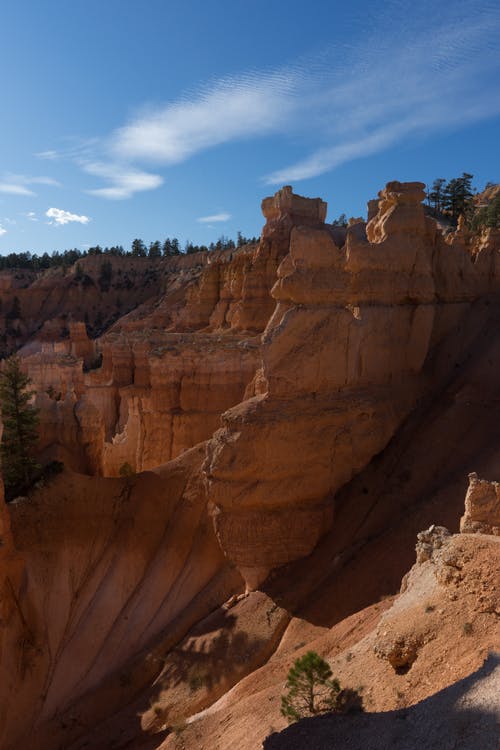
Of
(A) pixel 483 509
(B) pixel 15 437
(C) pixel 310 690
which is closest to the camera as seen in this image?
(C) pixel 310 690

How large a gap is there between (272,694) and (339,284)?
28.8ft

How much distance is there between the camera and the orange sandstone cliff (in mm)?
12383

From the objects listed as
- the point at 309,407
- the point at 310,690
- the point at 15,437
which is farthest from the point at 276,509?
the point at 15,437

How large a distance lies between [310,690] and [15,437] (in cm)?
1242

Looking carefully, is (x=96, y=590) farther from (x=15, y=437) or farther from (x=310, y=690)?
(x=310, y=690)

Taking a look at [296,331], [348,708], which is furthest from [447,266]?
[348,708]

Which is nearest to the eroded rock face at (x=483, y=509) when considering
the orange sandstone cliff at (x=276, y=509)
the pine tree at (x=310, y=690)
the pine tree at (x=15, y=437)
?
the orange sandstone cliff at (x=276, y=509)

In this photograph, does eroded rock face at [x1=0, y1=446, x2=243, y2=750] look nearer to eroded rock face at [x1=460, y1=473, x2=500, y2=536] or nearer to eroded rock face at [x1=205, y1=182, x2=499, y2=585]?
eroded rock face at [x1=205, y1=182, x2=499, y2=585]

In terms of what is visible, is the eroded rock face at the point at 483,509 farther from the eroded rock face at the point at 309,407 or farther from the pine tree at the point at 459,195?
the pine tree at the point at 459,195

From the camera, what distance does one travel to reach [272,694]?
30.1 ft

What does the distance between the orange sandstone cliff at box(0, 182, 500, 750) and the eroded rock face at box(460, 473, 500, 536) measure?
2522mm

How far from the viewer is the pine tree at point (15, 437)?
55.3 ft

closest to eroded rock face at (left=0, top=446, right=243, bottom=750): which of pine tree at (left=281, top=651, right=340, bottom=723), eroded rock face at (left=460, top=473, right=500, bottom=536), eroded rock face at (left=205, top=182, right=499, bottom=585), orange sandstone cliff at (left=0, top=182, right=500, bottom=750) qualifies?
orange sandstone cliff at (left=0, top=182, right=500, bottom=750)

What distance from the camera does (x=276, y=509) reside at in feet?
44.0
